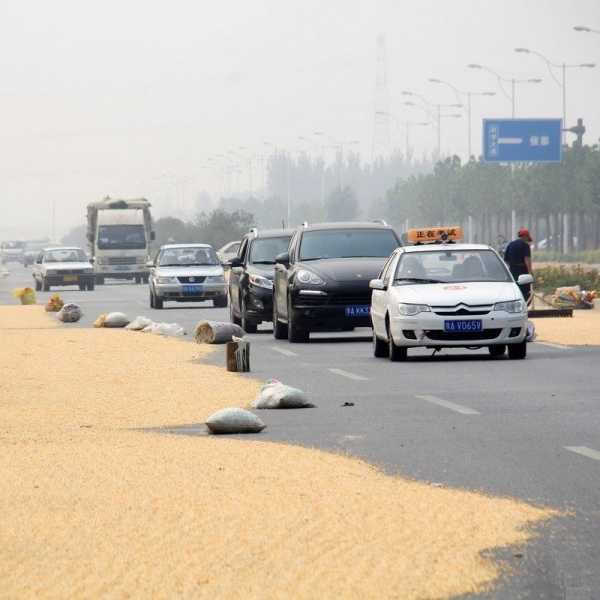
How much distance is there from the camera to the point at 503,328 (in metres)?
23.2

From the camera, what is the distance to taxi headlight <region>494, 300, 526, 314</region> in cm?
2319

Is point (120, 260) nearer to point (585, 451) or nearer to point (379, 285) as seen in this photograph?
point (379, 285)

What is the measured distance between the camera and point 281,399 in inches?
658

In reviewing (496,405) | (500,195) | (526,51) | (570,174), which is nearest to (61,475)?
(496,405)

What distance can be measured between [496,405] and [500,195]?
113 m

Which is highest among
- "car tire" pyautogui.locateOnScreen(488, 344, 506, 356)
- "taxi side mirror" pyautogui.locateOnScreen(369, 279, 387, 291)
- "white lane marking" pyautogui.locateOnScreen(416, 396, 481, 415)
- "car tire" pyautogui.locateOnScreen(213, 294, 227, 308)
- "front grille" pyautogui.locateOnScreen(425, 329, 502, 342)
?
"taxi side mirror" pyautogui.locateOnScreen(369, 279, 387, 291)

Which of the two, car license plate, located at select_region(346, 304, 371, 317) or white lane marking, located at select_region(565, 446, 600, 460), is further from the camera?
car license plate, located at select_region(346, 304, 371, 317)

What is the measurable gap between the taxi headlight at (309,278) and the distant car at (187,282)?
19485 millimetres

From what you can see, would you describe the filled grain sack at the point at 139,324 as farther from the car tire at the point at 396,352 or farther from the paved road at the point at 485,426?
the car tire at the point at 396,352

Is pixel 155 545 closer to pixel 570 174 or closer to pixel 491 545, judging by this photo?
pixel 491 545

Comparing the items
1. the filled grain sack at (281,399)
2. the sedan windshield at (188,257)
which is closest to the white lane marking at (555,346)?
the filled grain sack at (281,399)

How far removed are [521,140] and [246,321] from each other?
60.1 metres

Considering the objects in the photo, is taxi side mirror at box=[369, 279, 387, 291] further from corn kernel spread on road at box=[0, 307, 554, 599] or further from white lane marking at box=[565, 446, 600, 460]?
white lane marking at box=[565, 446, 600, 460]

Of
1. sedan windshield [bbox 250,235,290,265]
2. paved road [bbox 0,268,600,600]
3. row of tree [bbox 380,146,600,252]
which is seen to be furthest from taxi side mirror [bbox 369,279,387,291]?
row of tree [bbox 380,146,600,252]
